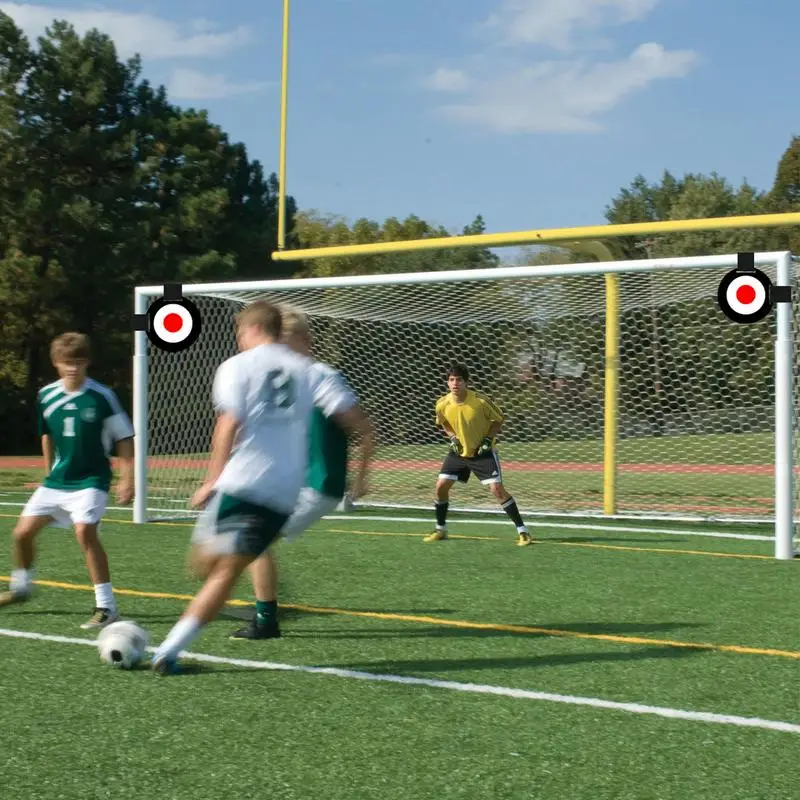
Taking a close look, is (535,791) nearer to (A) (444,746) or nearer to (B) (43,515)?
(A) (444,746)

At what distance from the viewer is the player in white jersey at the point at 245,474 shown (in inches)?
229

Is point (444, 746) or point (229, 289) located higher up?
point (229, 289)

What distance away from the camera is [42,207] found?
116 ft

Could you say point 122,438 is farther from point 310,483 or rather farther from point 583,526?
point 583,526

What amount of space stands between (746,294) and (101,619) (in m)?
6.75

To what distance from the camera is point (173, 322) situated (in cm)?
1479

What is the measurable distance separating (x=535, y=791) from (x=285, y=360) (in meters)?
2.47

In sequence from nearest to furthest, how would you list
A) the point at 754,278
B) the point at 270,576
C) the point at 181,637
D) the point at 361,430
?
the point at 181,637 < the point at 361,430 < the point at 270,576 < the point at 754,278

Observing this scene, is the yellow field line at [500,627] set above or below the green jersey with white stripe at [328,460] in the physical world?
below

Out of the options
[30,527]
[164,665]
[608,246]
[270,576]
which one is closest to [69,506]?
[30,527]

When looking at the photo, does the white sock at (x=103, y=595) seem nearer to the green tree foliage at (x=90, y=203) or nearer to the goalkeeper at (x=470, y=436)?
the goalkeeper at (x=470, y=436)

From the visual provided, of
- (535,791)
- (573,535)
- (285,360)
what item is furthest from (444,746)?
(573,535)

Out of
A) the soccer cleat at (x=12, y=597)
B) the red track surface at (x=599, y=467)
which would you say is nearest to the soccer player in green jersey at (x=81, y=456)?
the soccer cleat at (x=12, y=597)

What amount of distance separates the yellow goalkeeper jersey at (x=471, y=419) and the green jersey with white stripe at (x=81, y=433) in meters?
5.15
